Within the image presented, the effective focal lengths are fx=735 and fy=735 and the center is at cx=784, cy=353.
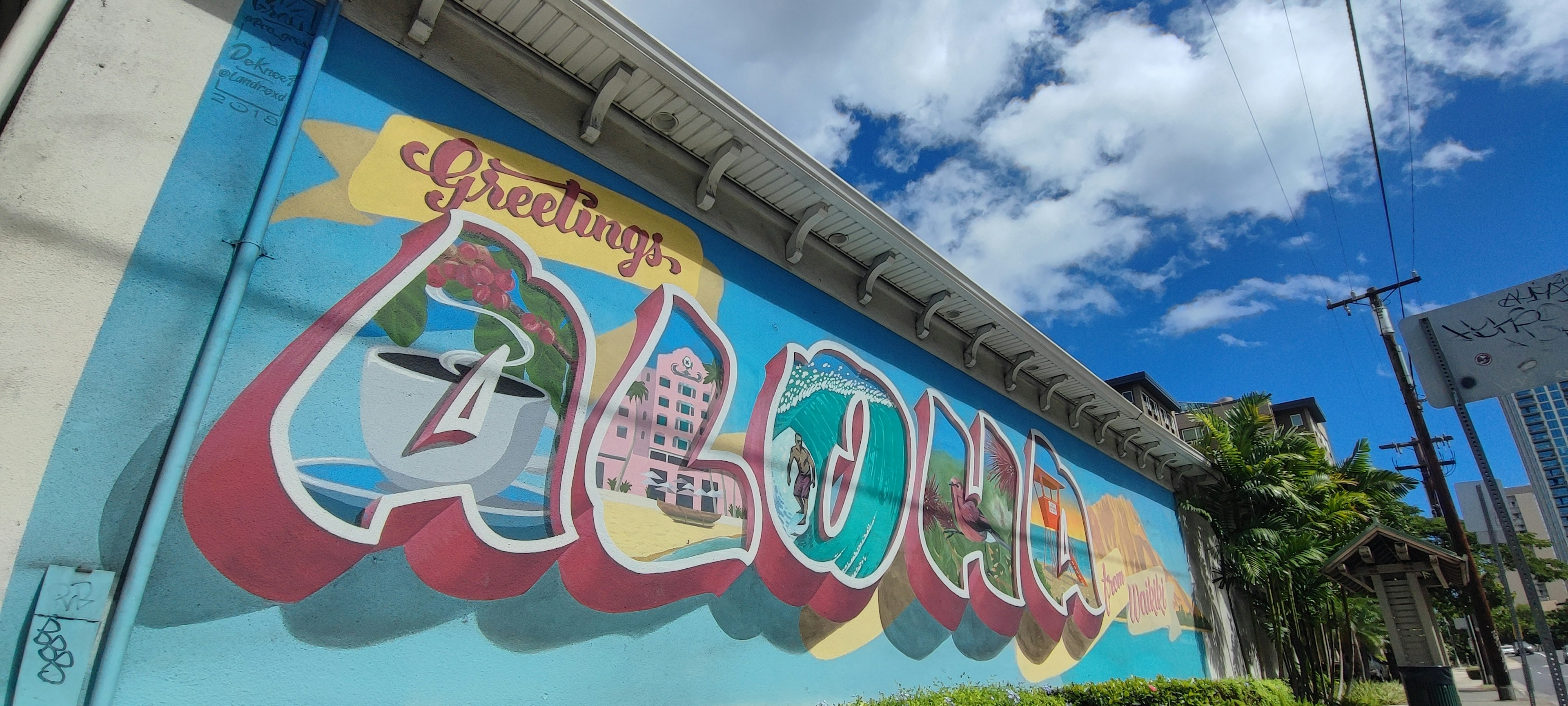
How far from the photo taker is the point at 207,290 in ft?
12.8

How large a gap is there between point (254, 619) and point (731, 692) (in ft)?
10.9

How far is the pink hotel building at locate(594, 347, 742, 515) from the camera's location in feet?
17.9

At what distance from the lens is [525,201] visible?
17.9 feet

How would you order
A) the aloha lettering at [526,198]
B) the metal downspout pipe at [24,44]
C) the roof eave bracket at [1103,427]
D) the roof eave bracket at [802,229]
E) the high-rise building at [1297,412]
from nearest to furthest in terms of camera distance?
the metal downspout pipe at [24,44] < the aloha lettering at [526,198] < the roof eave bracket at [802,229] < the roof eave bracket at [1103,427] < the high-rise building at [1297,412]

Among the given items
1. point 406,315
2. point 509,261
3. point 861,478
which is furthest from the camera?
point 861,478

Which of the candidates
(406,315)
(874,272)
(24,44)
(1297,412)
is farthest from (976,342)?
(1297,412)

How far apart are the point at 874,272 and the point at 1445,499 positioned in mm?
15005

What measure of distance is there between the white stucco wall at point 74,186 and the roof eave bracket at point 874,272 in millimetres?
6096

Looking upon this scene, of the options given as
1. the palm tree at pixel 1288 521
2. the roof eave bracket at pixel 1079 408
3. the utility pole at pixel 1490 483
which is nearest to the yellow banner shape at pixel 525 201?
the utility pole at pixel 1490 483

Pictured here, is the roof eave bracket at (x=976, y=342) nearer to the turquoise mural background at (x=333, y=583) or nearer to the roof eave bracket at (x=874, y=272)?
the roof eave bracket at (x=874, y=272)

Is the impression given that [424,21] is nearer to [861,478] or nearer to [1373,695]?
[861,478]

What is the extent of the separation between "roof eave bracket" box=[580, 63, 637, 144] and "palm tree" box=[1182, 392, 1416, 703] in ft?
44.4

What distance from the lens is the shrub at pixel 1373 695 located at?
1445cm

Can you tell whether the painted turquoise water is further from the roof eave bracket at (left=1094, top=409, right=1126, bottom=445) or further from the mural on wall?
the roof eave bracket at (left=1094, top=409, right=1126, bottom=445)
